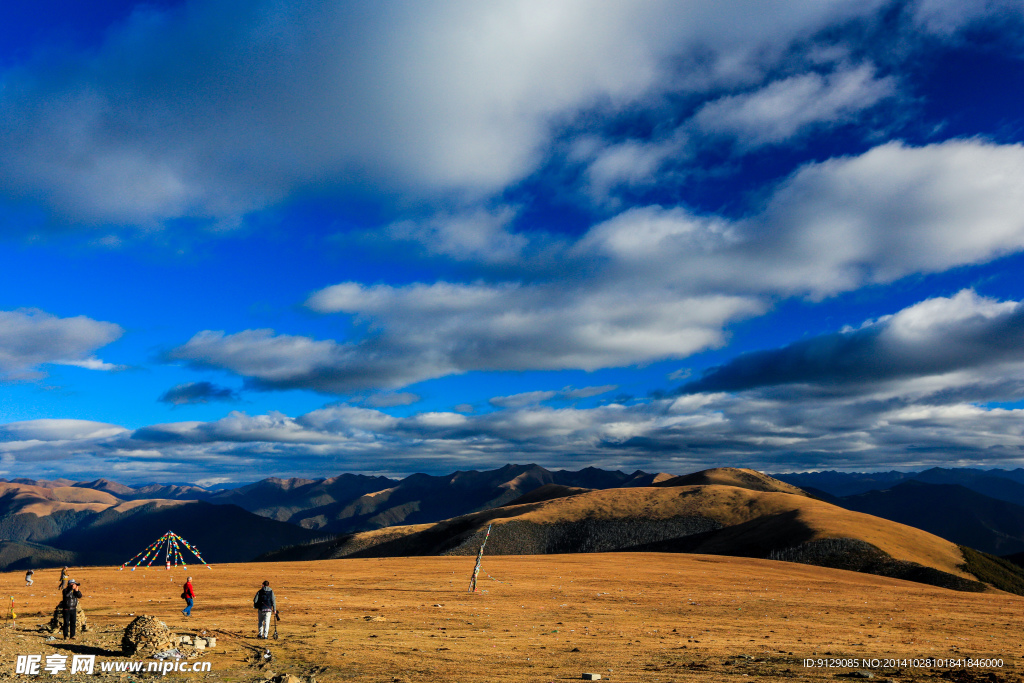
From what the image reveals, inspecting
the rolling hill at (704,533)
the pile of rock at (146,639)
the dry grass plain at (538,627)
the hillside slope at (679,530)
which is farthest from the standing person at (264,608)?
the hillside slope at (679,530)

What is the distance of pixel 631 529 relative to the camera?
171 meters

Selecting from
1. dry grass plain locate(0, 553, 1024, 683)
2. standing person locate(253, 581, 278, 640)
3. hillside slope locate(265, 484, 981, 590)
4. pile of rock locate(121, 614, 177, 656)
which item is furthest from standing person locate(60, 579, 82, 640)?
hillside slope locate(265, 484, 981, 590)

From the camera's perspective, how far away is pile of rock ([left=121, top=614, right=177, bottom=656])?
64.3 ft

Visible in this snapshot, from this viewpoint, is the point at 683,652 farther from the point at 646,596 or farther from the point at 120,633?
the point at 646,596

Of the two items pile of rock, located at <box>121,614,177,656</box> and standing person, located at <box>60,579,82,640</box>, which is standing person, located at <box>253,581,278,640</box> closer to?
pile of rock, located at <box>121,614,177,656</box>

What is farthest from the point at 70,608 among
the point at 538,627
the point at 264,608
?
the point at 538,627

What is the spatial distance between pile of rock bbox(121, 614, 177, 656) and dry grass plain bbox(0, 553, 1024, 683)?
919mm

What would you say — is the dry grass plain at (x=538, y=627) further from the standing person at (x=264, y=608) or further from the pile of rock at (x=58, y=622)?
the standing person at (x=264, y=608)

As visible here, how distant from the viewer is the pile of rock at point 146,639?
19595mm

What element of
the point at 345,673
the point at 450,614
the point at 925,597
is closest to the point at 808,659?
the point at 345,673

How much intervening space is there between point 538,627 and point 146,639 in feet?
55.8

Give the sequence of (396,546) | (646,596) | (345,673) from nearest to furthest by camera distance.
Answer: (345,673), (646,596), (396,546)

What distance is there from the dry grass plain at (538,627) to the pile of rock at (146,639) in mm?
919

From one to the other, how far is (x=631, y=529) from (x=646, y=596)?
5102 inches
